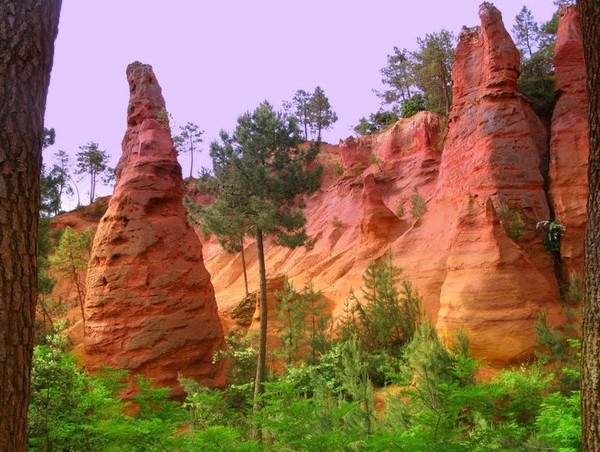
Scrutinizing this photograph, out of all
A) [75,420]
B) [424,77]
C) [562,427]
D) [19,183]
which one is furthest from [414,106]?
[19,183]

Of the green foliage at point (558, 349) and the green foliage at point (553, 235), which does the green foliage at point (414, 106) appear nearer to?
the green foliage at point (553, 235)

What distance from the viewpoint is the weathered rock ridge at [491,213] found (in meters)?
14.2

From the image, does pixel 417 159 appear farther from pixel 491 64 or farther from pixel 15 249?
pixel 15 249

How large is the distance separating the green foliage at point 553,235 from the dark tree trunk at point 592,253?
14.2 m

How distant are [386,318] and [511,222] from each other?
203 inches

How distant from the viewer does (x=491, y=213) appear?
50.6ft

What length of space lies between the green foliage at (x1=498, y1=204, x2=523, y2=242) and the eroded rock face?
32.7 feet

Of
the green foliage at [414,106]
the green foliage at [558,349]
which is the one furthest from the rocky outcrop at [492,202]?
the green foliage at [414,106]

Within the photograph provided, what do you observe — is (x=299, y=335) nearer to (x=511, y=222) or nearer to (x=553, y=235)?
(x=511, y=222)

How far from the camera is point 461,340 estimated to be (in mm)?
13164

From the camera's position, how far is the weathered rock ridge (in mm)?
14219

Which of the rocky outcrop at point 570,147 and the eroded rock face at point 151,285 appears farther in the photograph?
the rocky outcrop at point 570,147

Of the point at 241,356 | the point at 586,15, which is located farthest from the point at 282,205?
the point at 586,15

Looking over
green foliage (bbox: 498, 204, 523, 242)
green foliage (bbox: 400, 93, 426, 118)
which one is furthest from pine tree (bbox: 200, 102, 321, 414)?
green foliage (bbox: 400, 93, 426, 118)
